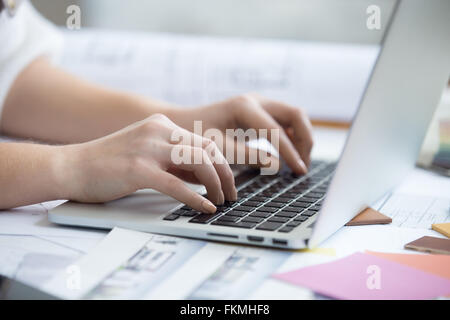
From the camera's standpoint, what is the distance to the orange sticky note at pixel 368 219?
590 mm

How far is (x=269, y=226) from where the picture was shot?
52 cm

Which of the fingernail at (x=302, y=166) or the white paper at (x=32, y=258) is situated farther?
the fingernail at (x=302, y=166)

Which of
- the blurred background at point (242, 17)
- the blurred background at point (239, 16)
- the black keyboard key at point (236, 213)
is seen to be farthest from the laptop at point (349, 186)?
the blurred background at point (239, 16)

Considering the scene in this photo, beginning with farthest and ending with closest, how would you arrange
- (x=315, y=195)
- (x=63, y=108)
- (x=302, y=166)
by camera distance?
(x=63, y=108)
(x=302, y=166)
(x=315, y=195)

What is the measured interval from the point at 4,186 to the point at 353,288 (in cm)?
36

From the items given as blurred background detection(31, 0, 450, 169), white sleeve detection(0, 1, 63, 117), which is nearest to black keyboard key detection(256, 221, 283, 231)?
white sleeve detection(0, 1, 63, 117)

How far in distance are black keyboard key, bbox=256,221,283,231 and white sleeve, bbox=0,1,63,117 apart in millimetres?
604

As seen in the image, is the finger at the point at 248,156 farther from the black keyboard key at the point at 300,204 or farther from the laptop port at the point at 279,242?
the laptop port at the point at 279,242

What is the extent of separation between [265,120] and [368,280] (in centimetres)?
36

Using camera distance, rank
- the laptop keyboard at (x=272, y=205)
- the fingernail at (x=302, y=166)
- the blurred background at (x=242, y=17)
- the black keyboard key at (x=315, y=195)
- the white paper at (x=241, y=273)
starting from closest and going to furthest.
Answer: the white paper at (x=241, y=273), the laptop keyboard at (x=272, y=205), the black keyboard key at (x=315, y=195), the fingernail at (x=302, y=166), the blurred background at (x=242, y=17)

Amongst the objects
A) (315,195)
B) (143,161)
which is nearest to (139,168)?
(143,161)

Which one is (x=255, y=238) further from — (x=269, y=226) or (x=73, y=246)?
(x=73, y=246)

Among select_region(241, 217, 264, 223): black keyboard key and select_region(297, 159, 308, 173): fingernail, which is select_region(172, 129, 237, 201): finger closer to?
select_region(241, 217, 264, 223): black keyboard key
